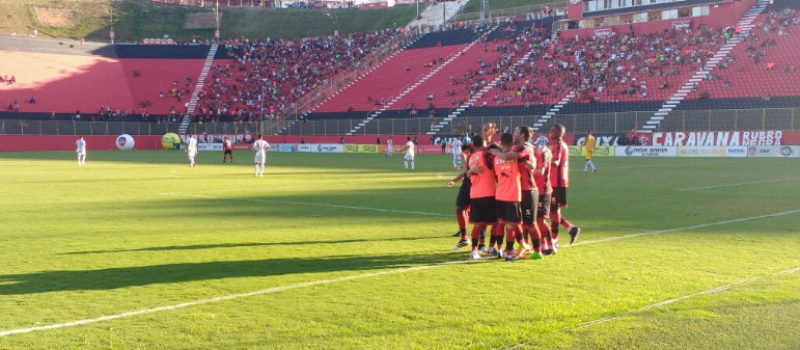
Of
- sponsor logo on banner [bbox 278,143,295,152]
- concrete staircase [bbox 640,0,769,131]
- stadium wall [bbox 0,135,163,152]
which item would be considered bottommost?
sponsor logo on banner [bbox 278,143,295,152]

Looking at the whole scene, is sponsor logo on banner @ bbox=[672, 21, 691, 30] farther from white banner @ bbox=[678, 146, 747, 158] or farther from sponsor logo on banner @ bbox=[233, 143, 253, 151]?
sponsor logo on banner @ bbox=[233, 143, 253, 151]

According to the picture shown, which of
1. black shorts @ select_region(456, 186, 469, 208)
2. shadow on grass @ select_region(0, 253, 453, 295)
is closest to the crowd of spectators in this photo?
black shorts @ select_region(456, 186, 469, 208)

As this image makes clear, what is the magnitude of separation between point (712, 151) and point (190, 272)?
141 feet

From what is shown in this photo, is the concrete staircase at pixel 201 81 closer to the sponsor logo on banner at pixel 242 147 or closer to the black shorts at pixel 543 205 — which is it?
the sponsor logo on banner at pixel 242 147

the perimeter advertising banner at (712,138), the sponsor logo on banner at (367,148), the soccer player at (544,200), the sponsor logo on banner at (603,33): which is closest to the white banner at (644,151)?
the perimeter advertising banner at (712,138)

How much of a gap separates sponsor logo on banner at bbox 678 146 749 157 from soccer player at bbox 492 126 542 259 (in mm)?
39590

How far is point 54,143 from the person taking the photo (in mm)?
69500

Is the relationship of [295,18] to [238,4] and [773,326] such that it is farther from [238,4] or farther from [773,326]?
[773,326]

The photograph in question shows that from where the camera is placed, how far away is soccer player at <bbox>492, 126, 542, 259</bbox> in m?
10.4

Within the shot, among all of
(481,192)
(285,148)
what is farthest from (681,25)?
(481,192)

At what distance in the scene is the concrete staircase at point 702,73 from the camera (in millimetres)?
50312

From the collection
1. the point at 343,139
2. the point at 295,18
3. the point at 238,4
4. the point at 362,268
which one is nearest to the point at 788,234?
the point at 362,268

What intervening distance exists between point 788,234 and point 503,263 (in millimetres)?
5829

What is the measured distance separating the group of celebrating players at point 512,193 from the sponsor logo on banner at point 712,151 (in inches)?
1522
